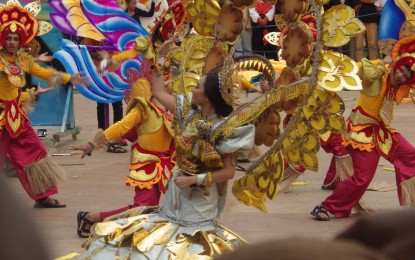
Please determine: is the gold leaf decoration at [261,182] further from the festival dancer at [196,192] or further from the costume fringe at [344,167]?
the costume fringe at [344,167]

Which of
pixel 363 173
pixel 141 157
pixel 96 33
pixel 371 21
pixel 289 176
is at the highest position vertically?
pixel 96 33

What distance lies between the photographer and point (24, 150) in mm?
8164

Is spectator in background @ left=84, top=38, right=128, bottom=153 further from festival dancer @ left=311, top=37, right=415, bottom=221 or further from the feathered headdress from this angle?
festival dancer @ left=311, top=37, right=415, bottom=221

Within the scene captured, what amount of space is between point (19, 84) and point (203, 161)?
134 inches

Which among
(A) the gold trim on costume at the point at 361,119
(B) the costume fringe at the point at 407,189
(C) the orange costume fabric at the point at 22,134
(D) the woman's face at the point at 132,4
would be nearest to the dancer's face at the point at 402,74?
(A) the gold trim on costume at the point at 361,119

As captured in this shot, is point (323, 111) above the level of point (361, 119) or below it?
above

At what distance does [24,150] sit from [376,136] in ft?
9.37

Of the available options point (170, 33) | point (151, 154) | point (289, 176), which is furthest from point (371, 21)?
point (151, 154)

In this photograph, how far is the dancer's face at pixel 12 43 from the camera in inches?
314

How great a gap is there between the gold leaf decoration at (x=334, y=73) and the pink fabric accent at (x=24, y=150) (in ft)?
12.1

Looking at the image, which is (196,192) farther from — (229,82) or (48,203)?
(48,203)

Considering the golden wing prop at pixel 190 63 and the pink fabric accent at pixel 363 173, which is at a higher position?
the golden wing prop at pixel 190 63

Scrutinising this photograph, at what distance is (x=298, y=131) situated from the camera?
519 cm

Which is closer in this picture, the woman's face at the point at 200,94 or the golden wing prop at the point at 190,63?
the woman's face at the point at 200,94
